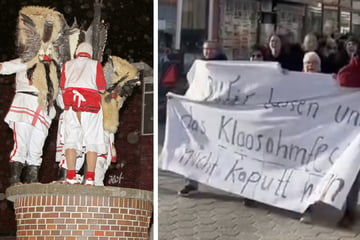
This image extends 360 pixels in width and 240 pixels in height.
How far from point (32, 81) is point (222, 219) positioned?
193 centimetres

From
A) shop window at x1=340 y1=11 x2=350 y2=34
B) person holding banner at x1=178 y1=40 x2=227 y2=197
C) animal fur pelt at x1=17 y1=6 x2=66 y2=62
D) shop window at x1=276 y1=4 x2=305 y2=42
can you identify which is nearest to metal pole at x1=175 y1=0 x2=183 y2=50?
person holding banner at x1=178 y1=40 x2=227 y2=197

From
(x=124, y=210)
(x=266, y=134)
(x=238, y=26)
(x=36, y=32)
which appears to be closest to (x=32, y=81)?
(x=36, y=32)

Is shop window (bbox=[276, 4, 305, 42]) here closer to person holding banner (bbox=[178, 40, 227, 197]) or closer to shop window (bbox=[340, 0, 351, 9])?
shop window (bbox=[340, 0, 351, 9])

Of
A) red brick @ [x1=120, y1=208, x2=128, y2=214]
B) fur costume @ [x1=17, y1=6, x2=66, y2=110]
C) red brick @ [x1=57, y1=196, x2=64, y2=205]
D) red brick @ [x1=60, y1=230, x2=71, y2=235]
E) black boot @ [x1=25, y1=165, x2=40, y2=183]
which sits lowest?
red brick @ [x1=60, y1=230, x2=71, y2=235]

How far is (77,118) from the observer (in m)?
4.49

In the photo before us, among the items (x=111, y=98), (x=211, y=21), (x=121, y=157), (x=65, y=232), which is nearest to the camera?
(x=211, y=21)

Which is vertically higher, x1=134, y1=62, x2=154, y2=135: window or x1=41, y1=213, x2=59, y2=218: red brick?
x1=134, y1=62, x2=154, y2=135: window

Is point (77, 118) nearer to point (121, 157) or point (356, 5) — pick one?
point (121, 157)

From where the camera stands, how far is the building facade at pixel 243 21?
345 centimetres

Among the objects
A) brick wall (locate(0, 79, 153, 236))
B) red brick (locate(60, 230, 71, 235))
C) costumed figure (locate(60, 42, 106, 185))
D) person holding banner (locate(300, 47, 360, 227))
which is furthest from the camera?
brick wall (locate(0, 79, 153, 236))

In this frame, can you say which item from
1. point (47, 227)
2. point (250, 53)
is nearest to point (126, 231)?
point (47, 227)

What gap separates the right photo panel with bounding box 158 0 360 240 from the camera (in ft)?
11.3

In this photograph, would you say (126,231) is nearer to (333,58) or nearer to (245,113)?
(245,113)

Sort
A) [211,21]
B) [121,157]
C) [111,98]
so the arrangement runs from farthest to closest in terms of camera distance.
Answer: [121,157] < [111,98] < [211,21]
